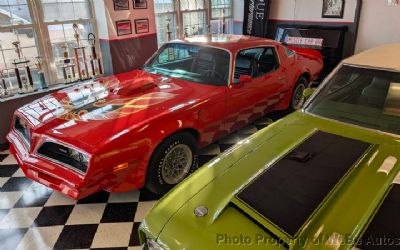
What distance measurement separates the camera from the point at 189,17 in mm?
6973

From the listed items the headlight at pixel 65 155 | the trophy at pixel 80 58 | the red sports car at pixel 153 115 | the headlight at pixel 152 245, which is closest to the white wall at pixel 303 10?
the red sports car at pixel 153 115

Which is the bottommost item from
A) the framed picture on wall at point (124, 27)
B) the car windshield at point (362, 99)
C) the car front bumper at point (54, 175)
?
the car front bumper at point (54, 175)

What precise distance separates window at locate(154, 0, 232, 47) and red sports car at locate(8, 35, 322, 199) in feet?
9.33

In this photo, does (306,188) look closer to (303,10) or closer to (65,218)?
(65,218)

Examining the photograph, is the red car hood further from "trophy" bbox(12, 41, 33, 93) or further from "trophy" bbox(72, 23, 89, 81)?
"trophy" bbox(72, 23, 89, 81)

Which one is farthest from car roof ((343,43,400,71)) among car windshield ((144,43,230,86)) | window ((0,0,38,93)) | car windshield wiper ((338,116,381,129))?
window ((0,0,38,93))

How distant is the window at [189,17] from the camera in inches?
251

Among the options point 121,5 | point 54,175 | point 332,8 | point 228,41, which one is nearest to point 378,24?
point 332,8

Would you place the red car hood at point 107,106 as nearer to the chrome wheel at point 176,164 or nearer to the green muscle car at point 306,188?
the chrome wheel at point 176,164

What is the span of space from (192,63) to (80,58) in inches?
102

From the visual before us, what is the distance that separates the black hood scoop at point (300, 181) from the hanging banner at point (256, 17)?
602 centimetres

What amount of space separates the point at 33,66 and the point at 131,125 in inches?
124

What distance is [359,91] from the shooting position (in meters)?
2.35

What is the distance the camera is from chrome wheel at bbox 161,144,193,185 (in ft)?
9.05
